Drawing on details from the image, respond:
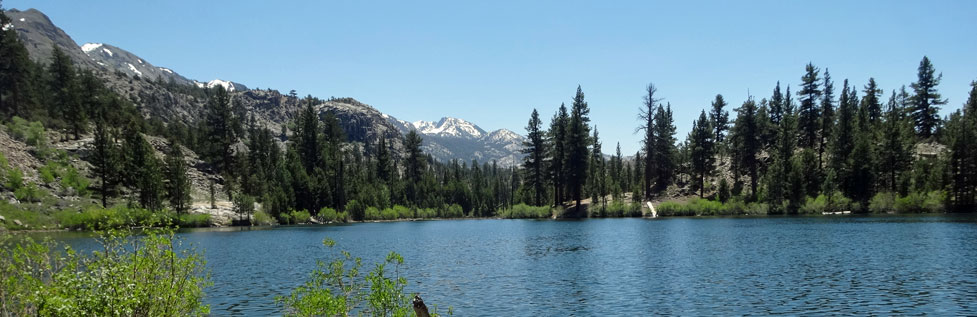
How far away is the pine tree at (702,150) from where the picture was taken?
95.9 meters

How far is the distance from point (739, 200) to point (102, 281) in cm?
8965

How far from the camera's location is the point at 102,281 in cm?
935

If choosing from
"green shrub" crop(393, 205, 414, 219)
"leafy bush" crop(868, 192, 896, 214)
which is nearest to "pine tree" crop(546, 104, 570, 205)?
"green shrub" crop(393, 205, 414, 219)

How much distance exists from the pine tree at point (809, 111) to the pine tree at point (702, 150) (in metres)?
15.6

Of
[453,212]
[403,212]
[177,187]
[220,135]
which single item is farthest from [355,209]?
[220,135]

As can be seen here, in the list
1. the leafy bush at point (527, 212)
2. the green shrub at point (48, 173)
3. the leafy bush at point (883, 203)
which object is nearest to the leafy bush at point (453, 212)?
the leafy bush at point (527, 212)

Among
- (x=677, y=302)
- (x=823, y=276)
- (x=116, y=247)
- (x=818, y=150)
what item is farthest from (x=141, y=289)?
(x=818, y=150)

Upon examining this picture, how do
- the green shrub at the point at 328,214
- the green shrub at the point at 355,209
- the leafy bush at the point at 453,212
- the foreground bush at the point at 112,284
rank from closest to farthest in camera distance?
the foreground bush at the point at 112,284, the green shrub at the point at 328,214, the green shrub at the point at 355,209, the leafy bush at the point at 453,212

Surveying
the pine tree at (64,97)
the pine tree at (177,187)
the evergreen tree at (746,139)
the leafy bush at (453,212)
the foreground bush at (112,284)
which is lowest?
the leafy bush at (453,212)

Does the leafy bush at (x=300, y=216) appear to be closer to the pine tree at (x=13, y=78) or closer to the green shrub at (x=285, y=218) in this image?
the green shrub at (x=285, y=218)

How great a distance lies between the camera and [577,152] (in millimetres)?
97188

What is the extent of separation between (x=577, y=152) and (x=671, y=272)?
67.7 m

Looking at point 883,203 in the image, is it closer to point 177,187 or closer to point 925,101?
point 925,101

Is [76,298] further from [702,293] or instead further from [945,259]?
[945,259]
